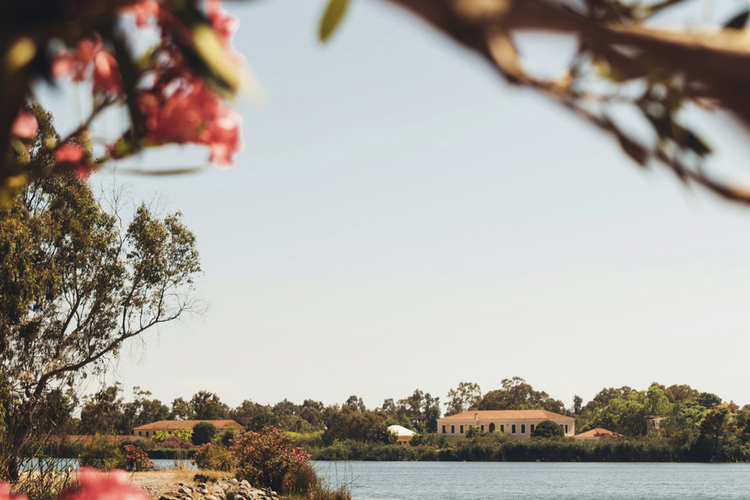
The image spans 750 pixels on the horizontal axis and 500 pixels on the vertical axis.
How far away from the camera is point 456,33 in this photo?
48 cm

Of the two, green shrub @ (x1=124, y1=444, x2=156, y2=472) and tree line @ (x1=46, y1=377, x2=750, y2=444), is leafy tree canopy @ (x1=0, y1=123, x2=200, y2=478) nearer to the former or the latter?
green shrub @ (x1=124, y1=444, x2=156, y2=472)

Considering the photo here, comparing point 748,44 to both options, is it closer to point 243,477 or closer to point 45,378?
point 45,378

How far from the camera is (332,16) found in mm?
570

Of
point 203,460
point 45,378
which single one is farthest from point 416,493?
point 45,378

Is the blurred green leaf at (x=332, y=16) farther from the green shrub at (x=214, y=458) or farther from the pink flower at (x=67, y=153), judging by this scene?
the green shrub at (x=214, y=458)

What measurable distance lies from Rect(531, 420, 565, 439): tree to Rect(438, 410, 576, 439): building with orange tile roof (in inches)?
130

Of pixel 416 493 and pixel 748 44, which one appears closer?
pixel 748 44

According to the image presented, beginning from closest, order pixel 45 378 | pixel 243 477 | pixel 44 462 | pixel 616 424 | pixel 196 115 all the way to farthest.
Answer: pixel 196 115 → pixel 44 462 → pixel 45 378 → pixel 243 477 → pixel 616 424

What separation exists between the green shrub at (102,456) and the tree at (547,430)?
5097cm

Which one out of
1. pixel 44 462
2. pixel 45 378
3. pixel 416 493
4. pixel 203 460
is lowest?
pixel 416 493

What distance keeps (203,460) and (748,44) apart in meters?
20.9

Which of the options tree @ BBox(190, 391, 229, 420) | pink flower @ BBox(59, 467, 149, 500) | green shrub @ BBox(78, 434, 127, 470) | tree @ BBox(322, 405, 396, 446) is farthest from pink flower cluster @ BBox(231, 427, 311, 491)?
tree @ BBox(190, 391, 229, 420)

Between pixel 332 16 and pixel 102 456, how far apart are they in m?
15.3

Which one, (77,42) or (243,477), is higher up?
(77,42)
